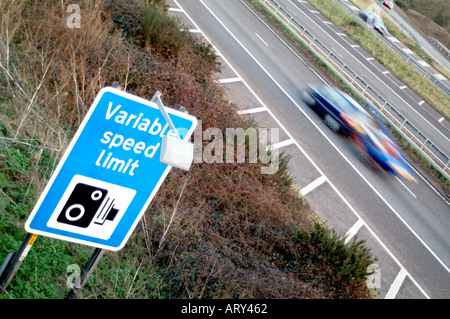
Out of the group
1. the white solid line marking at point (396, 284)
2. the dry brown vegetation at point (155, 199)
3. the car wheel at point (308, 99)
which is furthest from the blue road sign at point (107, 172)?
the car wheel at point (308, 99)

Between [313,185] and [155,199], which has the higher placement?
[155,199]

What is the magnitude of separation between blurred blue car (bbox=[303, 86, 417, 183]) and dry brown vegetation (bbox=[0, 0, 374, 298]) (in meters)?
5.51

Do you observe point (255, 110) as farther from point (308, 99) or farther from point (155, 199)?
point (155, 199)

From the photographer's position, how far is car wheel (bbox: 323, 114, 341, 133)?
16.1 metres

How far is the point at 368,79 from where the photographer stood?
1000 inches

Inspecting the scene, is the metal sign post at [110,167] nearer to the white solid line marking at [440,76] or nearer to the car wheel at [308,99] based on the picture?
the car wheel at [308,99]

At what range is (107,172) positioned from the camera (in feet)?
9.28

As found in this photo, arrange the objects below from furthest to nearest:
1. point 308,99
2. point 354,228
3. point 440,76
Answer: point 440,76, point 308,99, point 354,228

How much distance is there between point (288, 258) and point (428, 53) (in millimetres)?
37470

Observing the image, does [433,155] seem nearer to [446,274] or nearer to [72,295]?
[446,274]

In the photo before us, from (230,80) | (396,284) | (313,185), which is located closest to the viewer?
(396,284)

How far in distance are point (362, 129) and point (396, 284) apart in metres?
6.48

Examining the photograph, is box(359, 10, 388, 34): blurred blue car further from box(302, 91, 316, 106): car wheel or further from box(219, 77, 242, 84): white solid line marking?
box(219, 77, 242, 84): white solid line marking

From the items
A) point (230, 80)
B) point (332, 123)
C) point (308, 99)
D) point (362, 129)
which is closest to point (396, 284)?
point (362, 129)
